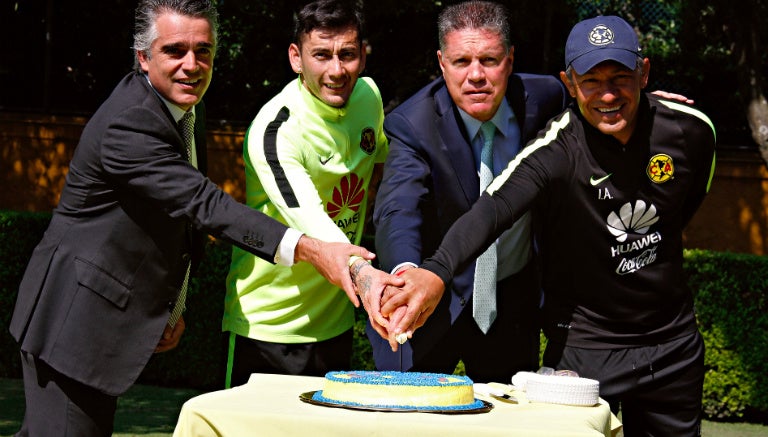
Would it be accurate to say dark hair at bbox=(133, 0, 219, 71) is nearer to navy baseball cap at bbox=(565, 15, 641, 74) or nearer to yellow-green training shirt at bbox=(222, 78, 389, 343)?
yellow-green training shirt at bbox=(222, 78, 389, 343)

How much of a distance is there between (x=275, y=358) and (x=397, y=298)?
1177 millimetres

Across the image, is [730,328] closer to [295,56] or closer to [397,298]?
[295,56]

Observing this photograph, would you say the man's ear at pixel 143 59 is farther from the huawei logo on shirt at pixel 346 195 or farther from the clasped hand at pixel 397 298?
the clasped hand at pixel 397 298

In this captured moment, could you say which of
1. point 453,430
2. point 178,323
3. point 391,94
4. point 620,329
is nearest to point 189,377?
point 391,94

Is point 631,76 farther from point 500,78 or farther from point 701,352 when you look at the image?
point 701,352

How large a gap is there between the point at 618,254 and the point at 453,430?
1.35 metres

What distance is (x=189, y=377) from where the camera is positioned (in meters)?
9.56

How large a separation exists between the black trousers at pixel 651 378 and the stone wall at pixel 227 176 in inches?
328

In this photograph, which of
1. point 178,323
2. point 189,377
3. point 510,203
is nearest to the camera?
point 510,203

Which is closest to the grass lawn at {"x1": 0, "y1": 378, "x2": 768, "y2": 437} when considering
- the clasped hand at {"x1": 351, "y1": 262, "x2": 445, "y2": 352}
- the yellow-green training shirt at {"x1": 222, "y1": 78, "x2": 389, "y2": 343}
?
the yellow-green training shirt at {"x1": 222, "y1": 78, "x2": 389, "y2": 343}

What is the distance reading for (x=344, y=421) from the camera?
2.98m

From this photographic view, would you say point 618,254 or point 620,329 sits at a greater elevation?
point 618,254

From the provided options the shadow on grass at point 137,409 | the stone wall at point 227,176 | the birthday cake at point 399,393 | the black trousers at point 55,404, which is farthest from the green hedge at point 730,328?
the birthday cake at point 399,393

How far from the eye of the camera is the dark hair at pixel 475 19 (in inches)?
175
